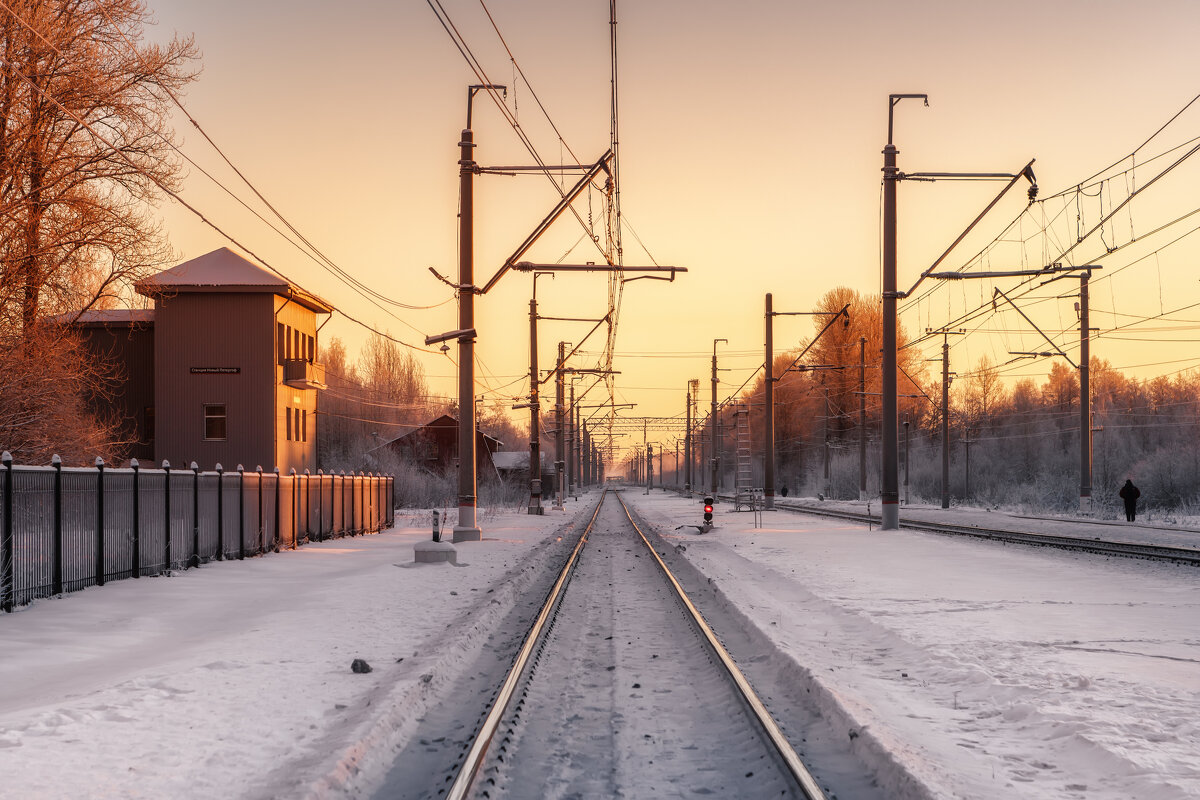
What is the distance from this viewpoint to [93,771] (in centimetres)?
612

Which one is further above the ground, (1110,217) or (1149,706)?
(1110,217)

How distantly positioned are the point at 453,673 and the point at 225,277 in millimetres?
41529

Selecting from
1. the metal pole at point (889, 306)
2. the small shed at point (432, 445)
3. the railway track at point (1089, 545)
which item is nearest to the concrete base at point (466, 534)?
the metal pole at point (889, 306)

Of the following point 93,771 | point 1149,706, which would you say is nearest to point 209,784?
point 93,771

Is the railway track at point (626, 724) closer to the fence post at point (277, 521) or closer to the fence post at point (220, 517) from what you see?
the fence post at point (220, 517)

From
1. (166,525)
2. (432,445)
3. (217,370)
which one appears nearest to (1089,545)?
(166,525)

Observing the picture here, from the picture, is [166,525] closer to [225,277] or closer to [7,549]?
[7,549]

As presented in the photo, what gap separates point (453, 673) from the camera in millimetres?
9633

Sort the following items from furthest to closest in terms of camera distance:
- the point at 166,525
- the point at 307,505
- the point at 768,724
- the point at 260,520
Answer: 1. the point at 307,505
2. the point at 260,520
3. the point at 166,525
4. the point at 768,724

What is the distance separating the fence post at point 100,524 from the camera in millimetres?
14992

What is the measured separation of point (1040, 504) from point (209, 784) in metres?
52.6

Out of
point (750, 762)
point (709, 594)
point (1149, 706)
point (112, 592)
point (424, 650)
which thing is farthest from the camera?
point (709, 594)

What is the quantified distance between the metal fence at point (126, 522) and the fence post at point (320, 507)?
1329 mm

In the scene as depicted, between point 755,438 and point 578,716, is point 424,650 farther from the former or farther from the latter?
point 755,438
